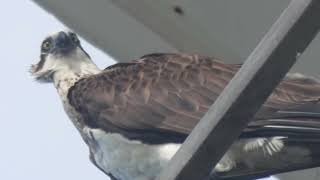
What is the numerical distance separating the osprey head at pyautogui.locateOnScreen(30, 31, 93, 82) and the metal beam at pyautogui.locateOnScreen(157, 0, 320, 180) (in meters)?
1.75

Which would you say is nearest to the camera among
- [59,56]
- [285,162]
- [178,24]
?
[285,162]

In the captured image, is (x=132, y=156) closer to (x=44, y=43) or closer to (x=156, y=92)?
(x=156, y=92)

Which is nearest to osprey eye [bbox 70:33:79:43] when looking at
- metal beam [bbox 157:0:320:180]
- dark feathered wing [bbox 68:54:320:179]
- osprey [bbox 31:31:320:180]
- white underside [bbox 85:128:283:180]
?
osprey [bbox 31:31:320:180]

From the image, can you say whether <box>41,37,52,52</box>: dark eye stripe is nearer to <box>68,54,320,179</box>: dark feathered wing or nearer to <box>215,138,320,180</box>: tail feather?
<box>68,54,320,179</box>: dark feathered wing

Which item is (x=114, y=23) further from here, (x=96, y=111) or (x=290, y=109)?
(x=290, y=109)

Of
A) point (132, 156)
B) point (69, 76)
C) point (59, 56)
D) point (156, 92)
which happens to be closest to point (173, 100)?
point (156, 92)

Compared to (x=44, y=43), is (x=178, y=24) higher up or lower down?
higher up

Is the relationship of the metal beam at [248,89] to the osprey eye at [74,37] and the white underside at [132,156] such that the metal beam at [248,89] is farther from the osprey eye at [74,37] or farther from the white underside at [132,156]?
the osprey eye at [74,37]

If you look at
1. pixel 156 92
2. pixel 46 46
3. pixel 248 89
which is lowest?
pixel 46 46

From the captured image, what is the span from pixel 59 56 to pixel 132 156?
81 centimetres

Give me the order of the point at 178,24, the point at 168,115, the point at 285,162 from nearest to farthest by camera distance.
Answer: the point at 285,162 → the point at 168,115 → the point at 178,24

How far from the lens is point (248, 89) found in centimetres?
103

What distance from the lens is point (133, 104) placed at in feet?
7.61

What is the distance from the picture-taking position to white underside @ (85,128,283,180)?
6.88 feet
